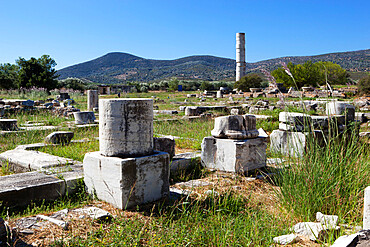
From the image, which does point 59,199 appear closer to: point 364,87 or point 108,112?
point 108,112

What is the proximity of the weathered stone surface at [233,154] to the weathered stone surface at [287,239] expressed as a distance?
91.2 inches

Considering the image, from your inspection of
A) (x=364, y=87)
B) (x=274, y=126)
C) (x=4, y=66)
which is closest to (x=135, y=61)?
(x=4, y=66)

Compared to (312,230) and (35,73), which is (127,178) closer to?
(312,230)

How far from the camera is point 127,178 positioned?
4.09 meters

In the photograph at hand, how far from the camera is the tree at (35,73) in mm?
31633

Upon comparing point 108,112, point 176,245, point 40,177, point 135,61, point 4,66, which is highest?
point 135,61

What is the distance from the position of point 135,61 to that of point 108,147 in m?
144

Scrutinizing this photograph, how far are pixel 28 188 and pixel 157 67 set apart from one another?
431 feet

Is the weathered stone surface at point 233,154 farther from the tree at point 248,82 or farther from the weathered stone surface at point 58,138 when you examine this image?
the tree at point 248,82

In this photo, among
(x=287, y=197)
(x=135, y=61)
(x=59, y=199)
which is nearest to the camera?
(x=287, y=197)

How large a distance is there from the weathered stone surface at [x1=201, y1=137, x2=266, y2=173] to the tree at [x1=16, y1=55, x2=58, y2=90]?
97.1 ft

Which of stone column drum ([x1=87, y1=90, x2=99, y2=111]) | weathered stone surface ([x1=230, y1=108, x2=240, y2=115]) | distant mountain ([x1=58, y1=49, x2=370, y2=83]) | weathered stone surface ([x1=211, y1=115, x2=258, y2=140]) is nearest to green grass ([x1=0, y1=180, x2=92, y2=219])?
weathered stone surface ([x1=211, y1=115, x2=258, y2=140])

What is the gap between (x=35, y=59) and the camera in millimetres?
32594

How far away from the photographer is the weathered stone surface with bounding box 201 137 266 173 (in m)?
5.71
